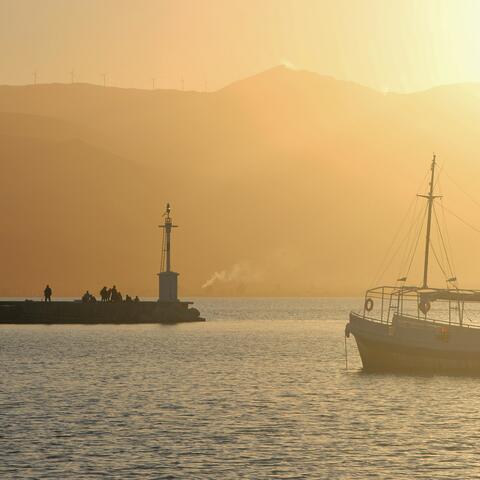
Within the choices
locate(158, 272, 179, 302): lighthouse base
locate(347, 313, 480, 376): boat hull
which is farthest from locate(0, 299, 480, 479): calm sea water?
locate(158, 272, 179, 302): lighthouse base

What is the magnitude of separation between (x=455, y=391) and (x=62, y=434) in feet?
96.5

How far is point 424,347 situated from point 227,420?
88.8 ft

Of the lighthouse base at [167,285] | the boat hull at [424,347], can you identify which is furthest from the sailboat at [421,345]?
the lighthouse base at [167,285]

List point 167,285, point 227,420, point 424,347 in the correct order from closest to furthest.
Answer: point 227,420 → point 424,347 → point 167,285

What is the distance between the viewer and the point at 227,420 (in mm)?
54000

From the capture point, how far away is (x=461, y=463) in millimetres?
42594

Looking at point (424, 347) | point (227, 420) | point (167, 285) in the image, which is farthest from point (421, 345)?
point (167, 285)

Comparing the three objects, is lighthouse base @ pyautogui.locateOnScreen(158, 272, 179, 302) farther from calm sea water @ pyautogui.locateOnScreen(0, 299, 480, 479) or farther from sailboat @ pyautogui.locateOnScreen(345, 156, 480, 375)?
sailboat @ pyautogui.locateOnScreen(345, 156, 480, 375)

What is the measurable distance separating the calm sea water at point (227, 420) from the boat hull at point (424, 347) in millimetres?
1530

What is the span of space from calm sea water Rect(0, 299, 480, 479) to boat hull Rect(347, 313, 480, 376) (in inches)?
60.2

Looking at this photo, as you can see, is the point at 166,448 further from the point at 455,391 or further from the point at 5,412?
the point at 455,391

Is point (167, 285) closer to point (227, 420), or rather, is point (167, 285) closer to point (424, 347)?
point (424, 347)

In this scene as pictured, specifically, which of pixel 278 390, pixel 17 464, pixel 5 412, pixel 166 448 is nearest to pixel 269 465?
pixel 166 448

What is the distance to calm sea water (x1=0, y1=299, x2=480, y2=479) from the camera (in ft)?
137
